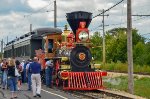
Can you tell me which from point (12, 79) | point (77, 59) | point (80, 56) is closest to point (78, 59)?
point (77, 59)

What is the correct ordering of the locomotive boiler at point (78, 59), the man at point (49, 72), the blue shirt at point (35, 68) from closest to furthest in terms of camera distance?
the blue shirt at point (35, 68)
the locomotive boiler at point (78, 59)
the man at point (49, 72)

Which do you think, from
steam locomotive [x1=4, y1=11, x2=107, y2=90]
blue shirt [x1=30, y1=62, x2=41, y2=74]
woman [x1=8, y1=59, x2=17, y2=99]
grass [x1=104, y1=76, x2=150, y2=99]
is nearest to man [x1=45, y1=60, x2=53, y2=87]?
steam locomotive [x1=4, y1=11, x2=107, y2=90]

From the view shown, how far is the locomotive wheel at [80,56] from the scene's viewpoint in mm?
23609

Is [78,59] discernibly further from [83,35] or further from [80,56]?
[83,35]

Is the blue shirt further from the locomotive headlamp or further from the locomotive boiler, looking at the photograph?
the locomotive headlamp

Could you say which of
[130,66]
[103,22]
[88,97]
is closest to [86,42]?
[130,66]

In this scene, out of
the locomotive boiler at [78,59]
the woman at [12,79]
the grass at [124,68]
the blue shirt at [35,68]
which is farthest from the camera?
the grass at [124,68]

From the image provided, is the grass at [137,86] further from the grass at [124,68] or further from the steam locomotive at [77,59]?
the grass at [124,68]

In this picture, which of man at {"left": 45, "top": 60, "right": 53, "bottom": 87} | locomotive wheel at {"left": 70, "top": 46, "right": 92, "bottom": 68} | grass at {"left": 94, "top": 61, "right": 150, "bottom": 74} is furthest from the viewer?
grass at {"left": 94, "top": 61, "right": 150, "bottom": 74}

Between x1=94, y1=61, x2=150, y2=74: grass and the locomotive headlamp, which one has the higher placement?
the locomotive headlamp

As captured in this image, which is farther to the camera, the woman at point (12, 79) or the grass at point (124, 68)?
the grass at point (124, 68)

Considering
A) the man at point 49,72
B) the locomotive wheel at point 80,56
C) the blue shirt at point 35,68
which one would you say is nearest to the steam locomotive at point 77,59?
the locomotive wheel at point 80,56

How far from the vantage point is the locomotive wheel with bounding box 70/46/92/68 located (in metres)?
23.6

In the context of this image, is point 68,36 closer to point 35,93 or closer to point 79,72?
point 79,72
